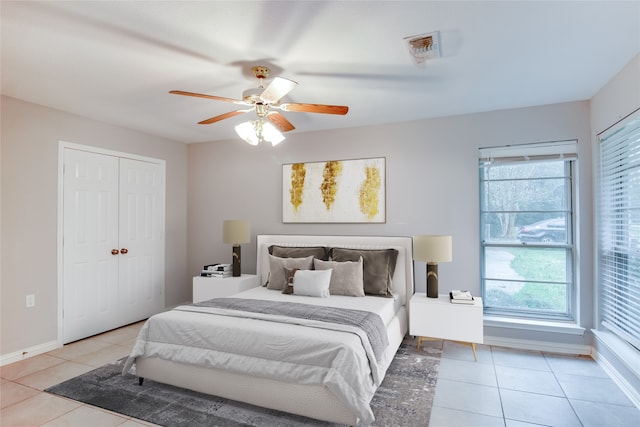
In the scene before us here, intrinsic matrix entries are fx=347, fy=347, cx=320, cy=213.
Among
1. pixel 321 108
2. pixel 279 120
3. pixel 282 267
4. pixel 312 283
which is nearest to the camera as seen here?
pixel 321 108

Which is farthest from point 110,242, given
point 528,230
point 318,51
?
point 528,230

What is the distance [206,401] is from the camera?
8.32 ft

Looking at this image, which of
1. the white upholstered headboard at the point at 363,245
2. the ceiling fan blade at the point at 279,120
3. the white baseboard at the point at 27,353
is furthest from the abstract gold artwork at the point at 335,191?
the white baseboard at the point at 27,353

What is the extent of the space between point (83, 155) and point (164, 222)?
1367 millimetres

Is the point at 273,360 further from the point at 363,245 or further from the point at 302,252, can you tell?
the point at 363,245

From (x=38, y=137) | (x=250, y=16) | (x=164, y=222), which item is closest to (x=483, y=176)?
(x=250, y=16)

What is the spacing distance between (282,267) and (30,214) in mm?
2544

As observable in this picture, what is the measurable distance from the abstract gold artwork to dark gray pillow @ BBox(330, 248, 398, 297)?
56 cm

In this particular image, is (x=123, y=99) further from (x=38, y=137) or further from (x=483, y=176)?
(x=483, y=176)

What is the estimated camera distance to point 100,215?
4062 millimetres

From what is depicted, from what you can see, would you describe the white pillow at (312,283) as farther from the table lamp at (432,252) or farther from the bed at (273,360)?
the table lamp at (432,252)

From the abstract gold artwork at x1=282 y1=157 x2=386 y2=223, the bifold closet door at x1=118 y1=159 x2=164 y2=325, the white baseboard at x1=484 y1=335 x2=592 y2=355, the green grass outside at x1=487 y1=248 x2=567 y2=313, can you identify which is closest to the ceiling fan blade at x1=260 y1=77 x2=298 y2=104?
the abstract gold artwork at x1=282 y1=157 x2=386 y2=223

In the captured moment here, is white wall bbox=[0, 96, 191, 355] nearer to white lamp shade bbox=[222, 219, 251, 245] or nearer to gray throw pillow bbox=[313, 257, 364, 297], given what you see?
white lamp shade bbox=[222, 219, 251, 245]

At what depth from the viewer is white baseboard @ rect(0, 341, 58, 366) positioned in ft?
10.5
